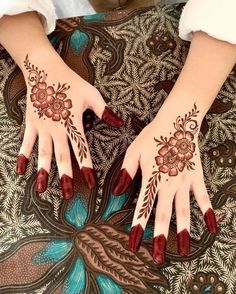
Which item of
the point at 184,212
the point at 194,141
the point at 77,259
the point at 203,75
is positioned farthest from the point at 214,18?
the point at 77,259

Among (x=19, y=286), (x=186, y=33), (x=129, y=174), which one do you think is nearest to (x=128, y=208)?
(x=129, y=174)

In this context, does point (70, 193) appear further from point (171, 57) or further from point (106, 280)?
point (171, 57)

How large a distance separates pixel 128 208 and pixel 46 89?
0.22 metres

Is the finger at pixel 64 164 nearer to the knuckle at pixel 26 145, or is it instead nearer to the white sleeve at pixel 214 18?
the knuckle at pixel 26 145

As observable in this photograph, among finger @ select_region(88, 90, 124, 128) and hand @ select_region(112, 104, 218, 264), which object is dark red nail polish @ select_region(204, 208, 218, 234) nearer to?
hand @ select_region(112, 104, 218, 264)

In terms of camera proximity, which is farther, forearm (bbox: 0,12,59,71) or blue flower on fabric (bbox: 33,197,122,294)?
forearm (bbox: 0,12,59,71)

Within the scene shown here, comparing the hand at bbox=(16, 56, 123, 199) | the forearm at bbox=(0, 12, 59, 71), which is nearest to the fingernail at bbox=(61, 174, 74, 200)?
the hand at bbox=(16, 56, 123, 199)

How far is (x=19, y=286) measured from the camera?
2.22 ft

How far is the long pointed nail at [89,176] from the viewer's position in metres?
0.71

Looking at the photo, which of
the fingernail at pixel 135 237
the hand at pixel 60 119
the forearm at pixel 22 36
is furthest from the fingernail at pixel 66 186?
the forearm at pixel 22 36

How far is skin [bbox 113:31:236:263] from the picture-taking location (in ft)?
2.22

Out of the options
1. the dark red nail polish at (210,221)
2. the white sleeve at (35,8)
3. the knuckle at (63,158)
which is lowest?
the dark red nail polish at (210,221)

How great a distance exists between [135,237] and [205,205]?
11 centimetres

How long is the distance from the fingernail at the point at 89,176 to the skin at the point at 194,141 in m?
0.03
